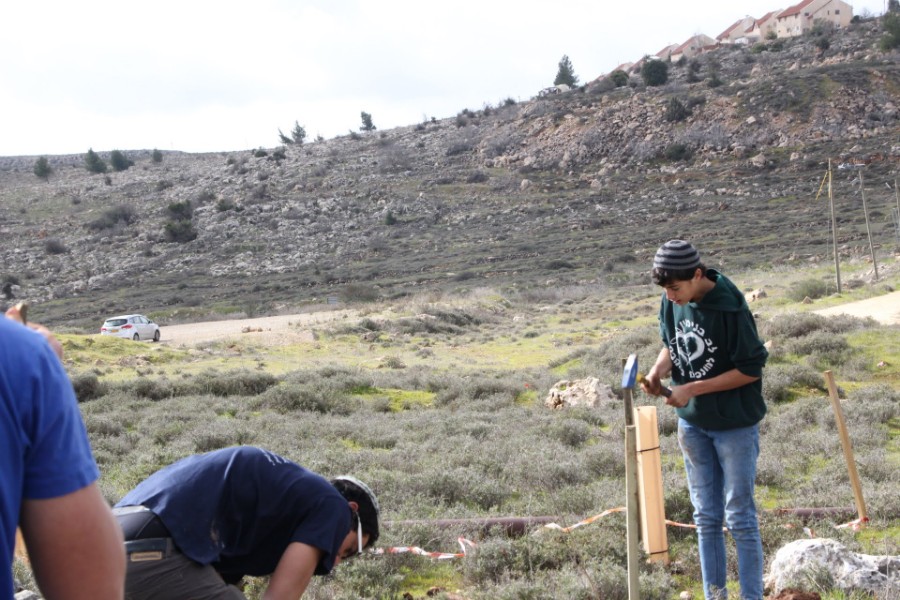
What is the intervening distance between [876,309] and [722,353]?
17258mm

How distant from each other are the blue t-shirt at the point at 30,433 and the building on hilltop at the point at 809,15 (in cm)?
10020

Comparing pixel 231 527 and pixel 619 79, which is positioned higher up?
pixel 619 79

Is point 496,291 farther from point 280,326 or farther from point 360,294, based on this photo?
point 280,326

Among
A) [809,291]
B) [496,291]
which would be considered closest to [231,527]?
[809,291]

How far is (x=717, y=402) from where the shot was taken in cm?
406

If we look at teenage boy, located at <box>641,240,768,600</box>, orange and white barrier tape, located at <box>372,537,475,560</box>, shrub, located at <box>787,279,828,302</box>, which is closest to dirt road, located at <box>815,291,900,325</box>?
shrub, located at <box>787,279,828,302</box>

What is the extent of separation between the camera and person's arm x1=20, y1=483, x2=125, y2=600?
156 cm

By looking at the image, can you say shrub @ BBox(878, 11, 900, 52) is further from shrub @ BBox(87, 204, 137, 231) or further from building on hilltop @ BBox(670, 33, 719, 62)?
shrub @ BBox(87, 204, 137, 231)

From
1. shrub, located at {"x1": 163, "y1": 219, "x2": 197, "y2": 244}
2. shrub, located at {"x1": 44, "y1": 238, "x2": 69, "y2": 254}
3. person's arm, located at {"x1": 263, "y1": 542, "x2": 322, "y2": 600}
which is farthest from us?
shrub, located at {"x1": 163, "y1": 219, "x2": 197, "y2": 244}

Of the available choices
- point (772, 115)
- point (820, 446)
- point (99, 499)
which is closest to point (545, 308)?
point (820, 446)

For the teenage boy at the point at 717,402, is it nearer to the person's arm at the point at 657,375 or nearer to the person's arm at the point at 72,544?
the person's arm at the point at 657,375

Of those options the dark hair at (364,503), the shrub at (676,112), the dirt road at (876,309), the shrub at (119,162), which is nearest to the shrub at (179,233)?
the shrub at (119,162)

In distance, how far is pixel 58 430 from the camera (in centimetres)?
154

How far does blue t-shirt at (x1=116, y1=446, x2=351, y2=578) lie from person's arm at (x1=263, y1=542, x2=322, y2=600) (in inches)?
1.2
